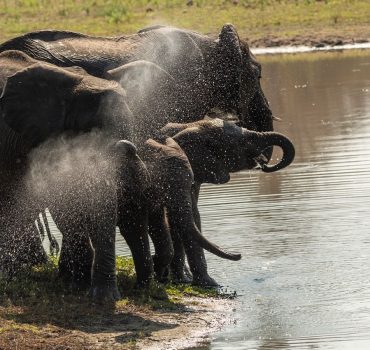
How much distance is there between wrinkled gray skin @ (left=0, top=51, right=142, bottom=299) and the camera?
38.9 ft

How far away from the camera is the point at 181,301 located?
1230 cm

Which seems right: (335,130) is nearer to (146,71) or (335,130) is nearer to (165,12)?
(146,71)

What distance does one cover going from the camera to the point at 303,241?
47.9 feet

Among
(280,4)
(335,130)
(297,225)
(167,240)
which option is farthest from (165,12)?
(167,240)

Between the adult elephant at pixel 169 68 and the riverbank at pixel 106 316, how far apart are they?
5.22 feet

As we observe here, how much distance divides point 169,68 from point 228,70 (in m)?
0.87

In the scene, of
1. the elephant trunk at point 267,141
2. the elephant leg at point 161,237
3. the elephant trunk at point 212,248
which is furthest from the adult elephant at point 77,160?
the elephant trunk at point 267,141

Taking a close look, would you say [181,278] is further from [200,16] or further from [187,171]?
[200,16]

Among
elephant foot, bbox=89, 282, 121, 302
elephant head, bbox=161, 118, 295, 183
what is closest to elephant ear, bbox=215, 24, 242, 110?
elephant head, bbox=161, 118, 295, 183

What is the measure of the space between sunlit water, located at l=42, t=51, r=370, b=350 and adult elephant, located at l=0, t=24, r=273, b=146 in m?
1.12

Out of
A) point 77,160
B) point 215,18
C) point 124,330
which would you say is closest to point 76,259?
point 77,160

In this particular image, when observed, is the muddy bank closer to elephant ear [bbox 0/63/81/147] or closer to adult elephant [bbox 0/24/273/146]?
adult elephant [bbox 0/24/273/146]

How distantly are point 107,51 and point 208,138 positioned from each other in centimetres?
151

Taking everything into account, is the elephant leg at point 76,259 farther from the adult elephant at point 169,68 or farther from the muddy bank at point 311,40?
the muddy bank at point 311,40
